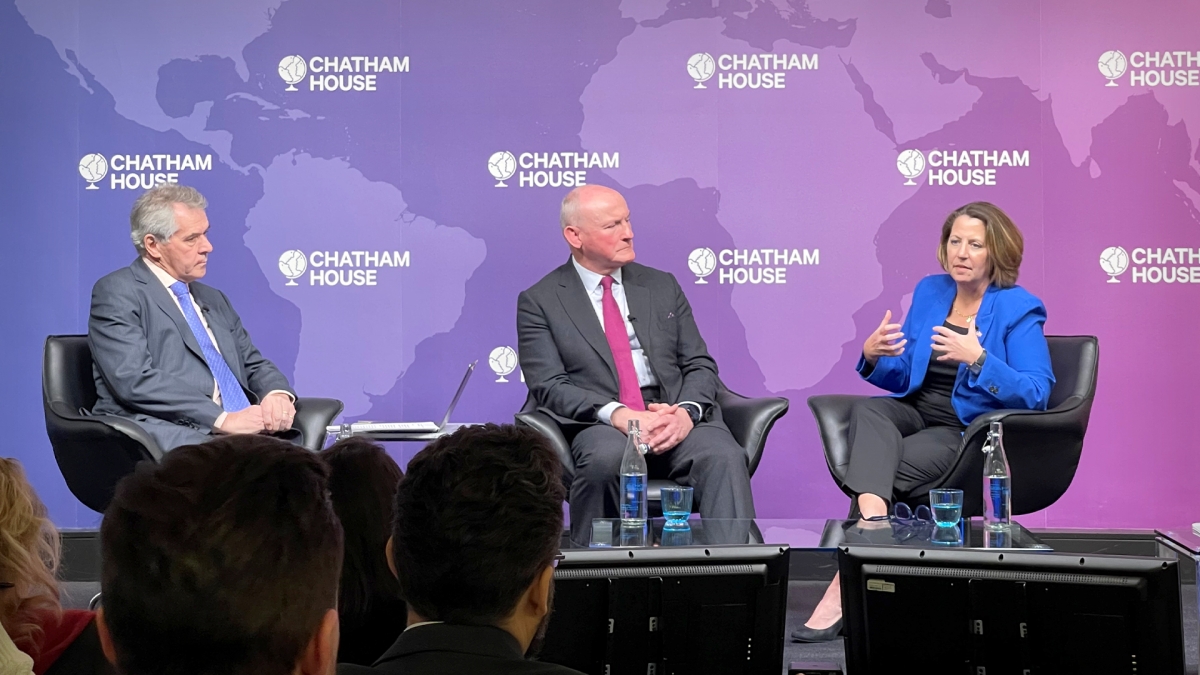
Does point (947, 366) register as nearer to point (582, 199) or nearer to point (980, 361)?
point (980, 361)

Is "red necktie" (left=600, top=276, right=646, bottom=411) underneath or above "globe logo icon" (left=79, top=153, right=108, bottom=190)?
underneath

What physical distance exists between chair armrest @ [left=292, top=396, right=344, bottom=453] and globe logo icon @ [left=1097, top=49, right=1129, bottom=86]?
3.23 meters

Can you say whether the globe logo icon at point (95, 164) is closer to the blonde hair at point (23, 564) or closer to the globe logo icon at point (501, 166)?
the globe logo icon at point (501, 166)

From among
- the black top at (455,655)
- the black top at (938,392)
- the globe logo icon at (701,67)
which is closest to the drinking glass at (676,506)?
the black top at (938,392)

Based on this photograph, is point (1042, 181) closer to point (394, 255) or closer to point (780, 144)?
point (780, 144)

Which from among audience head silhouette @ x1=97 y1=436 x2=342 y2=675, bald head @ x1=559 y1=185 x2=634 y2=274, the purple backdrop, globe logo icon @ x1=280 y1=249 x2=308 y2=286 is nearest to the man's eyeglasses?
bald head @ x1=559 y1=185 x2=634 y2=274

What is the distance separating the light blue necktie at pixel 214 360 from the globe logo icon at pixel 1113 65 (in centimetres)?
352

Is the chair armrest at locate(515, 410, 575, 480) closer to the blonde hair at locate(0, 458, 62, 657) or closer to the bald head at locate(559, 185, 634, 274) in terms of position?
the bald head at locate(559, 185, 634, 274)

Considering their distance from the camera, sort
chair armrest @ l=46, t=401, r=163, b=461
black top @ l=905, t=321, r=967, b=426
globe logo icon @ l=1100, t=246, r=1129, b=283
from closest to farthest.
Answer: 1. chair armrest @ l=46, t=401, r=163, b=461
2. black top @ l=905, t=321, r=967, b=426
3. globe logo icon @ l=1100, t=246, r=1129, b=283

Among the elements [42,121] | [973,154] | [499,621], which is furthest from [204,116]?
[499,621]

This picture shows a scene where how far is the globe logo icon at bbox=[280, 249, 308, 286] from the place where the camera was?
506 cm

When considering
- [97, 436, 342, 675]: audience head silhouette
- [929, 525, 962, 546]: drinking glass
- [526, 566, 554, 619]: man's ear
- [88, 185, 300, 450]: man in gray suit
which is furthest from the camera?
[88, 185, 300, 450]: man in gray suit

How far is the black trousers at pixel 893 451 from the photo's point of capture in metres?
3.69

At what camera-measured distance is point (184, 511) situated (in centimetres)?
81
